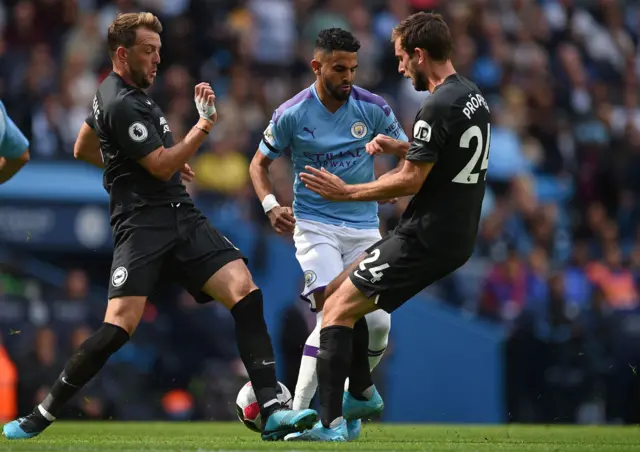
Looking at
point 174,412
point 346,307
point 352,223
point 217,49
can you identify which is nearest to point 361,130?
point 352,223

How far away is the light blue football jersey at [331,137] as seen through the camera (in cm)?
859

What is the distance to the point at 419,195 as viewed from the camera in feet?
24.8

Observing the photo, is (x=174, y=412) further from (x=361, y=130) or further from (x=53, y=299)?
(x=361, y=130)

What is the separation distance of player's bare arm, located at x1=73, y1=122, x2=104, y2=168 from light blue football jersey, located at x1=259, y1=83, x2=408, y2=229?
44.9 inches

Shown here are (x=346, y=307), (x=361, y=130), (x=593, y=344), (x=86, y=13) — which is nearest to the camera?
(x=346, y=307)

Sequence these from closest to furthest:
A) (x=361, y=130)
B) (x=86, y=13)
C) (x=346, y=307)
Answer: (x=346, y=307)
(x=361, y=130)
(x=86, y=13)

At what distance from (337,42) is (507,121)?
949 cm

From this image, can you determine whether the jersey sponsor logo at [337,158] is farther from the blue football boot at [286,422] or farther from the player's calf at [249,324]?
the blue football boot at [286,422]

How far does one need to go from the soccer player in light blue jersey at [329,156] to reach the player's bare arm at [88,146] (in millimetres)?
1090

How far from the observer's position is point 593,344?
13.6m

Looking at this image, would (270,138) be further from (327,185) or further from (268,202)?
(327,185)

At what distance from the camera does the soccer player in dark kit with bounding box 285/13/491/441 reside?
7.33 meters

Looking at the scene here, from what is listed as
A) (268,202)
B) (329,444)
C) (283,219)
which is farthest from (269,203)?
(329,444)

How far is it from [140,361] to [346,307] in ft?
19.1
